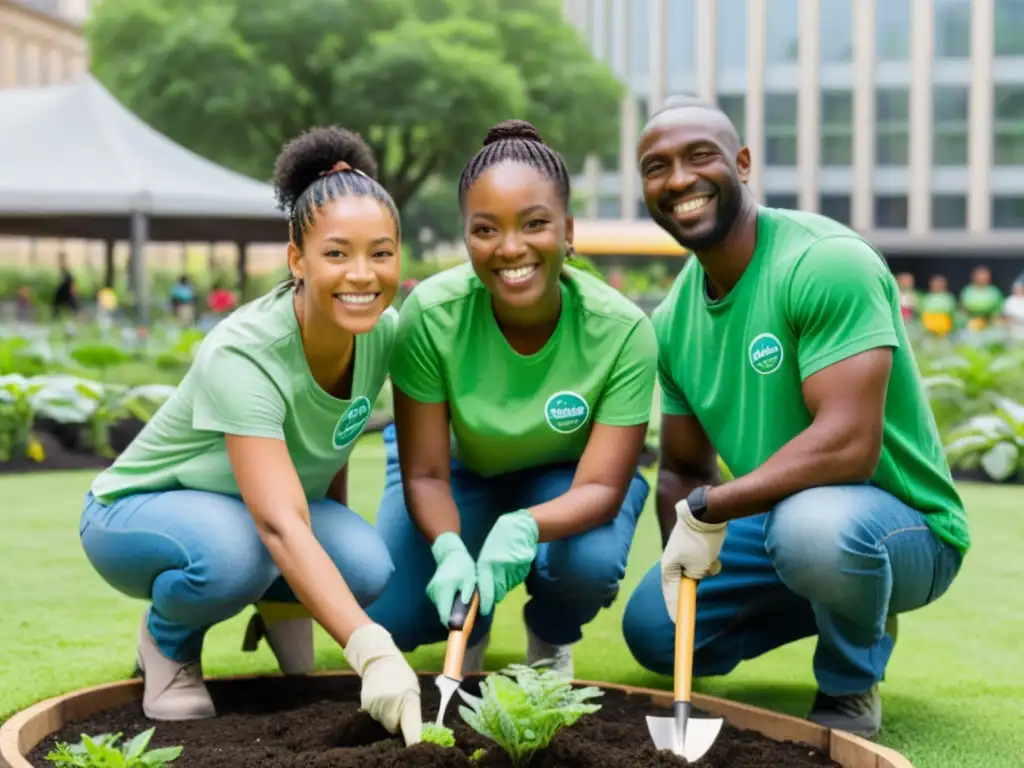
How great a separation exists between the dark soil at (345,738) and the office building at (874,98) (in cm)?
3440

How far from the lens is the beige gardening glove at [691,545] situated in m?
2.63

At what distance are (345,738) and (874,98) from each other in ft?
120

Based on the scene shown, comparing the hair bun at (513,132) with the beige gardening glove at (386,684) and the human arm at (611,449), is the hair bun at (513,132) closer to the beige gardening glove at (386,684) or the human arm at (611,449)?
the human arm at (611,449)

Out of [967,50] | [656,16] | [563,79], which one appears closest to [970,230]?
[967,50]

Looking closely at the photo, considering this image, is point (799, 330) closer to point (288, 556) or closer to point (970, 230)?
point (288, 556)

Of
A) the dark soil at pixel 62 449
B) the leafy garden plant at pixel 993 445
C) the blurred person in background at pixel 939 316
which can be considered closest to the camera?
the leafy garden plant at pixel 993 445

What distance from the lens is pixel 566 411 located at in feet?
9.25

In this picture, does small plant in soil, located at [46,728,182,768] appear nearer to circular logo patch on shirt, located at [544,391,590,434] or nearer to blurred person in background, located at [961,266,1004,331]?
circular logo patch on shirt, located at [544,391,590,434]

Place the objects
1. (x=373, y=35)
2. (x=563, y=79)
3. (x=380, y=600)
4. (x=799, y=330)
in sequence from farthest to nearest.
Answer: (x=563, y=79), (x=373, y=35), (x=380, y=600), (x=799, y=330)

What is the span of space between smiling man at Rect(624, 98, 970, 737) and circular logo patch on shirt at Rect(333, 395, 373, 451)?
677 millimetres

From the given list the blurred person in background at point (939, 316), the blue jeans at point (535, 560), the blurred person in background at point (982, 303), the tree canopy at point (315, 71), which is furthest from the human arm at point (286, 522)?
→ the tree canopy at point (315, 71)

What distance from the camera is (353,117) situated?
2339cm

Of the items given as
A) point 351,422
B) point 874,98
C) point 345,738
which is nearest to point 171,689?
A: point 345,738

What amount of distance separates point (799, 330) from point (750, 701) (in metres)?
0.99
